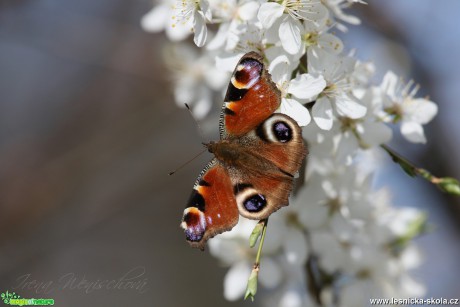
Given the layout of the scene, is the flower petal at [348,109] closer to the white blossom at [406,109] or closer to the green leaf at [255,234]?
the white blossom at [406,109]

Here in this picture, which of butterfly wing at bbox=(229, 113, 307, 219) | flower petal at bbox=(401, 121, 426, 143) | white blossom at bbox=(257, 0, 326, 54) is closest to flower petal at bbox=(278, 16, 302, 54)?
white blossom at bbox=(257, 0, 326, 54)

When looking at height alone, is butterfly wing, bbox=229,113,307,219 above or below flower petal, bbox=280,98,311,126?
below

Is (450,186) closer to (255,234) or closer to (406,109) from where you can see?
(406,109)

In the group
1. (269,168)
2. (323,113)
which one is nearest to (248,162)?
(269,168)

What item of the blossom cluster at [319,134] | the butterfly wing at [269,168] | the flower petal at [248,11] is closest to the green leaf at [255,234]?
the butterfly wing at [269,168]

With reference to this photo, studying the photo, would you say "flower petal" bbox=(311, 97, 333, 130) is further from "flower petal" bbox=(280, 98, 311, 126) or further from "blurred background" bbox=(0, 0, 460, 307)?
"blurred background" bbox=(0, 0, 460, 307)
